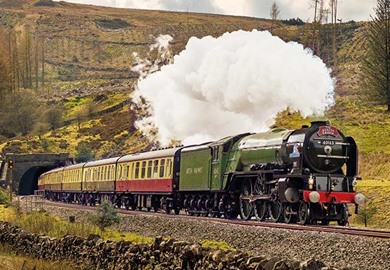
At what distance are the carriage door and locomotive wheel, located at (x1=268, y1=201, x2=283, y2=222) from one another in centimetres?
353

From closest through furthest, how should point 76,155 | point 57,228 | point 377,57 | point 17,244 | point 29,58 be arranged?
1. point 17,244
2. point 57,228
3. point 377,57
4. point 76,155
5. point 29,58

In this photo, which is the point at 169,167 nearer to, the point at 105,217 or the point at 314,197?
the point at 105,217

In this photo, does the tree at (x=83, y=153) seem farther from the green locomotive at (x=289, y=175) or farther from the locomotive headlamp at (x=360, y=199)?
the locomotive headlamp at (x=360, y=199)

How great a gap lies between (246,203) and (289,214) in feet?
11.4

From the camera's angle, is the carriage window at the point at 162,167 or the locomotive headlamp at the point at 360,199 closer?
the locomotive headlamp at the point at 360,199

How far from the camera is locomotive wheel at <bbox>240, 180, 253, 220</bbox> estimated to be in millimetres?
25906

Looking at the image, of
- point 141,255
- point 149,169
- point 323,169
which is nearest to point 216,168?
point 323,169

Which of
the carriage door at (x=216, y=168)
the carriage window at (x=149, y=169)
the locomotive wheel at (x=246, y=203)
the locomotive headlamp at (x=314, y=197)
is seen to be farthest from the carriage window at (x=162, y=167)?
the locomotive headlamp at (x=314, y=197)

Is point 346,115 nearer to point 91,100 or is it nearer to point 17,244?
point 17,244

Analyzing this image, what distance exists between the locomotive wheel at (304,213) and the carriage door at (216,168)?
521 centimetres

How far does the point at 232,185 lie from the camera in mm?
26938

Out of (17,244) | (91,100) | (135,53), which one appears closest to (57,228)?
(17,244)

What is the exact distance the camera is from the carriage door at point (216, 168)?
2806cm

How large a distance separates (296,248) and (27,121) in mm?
93607
